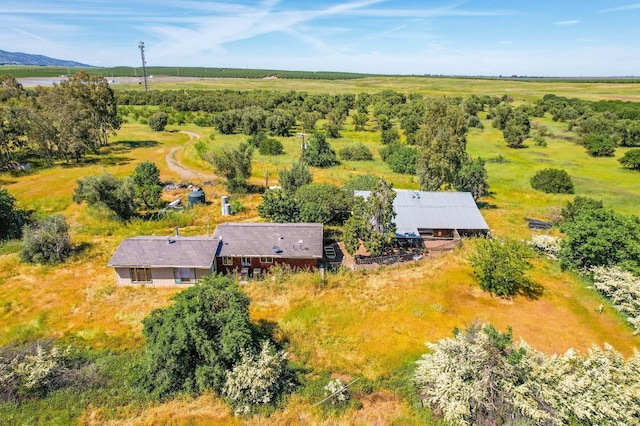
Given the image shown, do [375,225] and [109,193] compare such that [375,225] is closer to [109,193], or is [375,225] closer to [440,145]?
[440,145]

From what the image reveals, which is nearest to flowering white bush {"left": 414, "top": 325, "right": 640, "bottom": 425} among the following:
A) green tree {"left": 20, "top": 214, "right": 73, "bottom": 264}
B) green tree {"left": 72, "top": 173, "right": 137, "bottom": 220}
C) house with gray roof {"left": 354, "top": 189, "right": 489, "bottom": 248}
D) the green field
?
the green field

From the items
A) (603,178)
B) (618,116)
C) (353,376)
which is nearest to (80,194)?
(353,376)

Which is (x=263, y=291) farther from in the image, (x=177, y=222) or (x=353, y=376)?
(x=177, y=222)

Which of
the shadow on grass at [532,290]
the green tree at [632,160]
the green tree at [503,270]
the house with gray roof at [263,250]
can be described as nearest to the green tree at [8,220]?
the house with gray roof at [263,250]

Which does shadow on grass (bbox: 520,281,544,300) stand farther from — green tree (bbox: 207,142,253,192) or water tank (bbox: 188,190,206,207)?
water tank (bbox: 188,190,206,207)

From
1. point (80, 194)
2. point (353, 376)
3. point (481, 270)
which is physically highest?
point (80, 194)

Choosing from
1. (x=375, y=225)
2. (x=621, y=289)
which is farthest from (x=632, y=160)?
(x=375, y=225)
